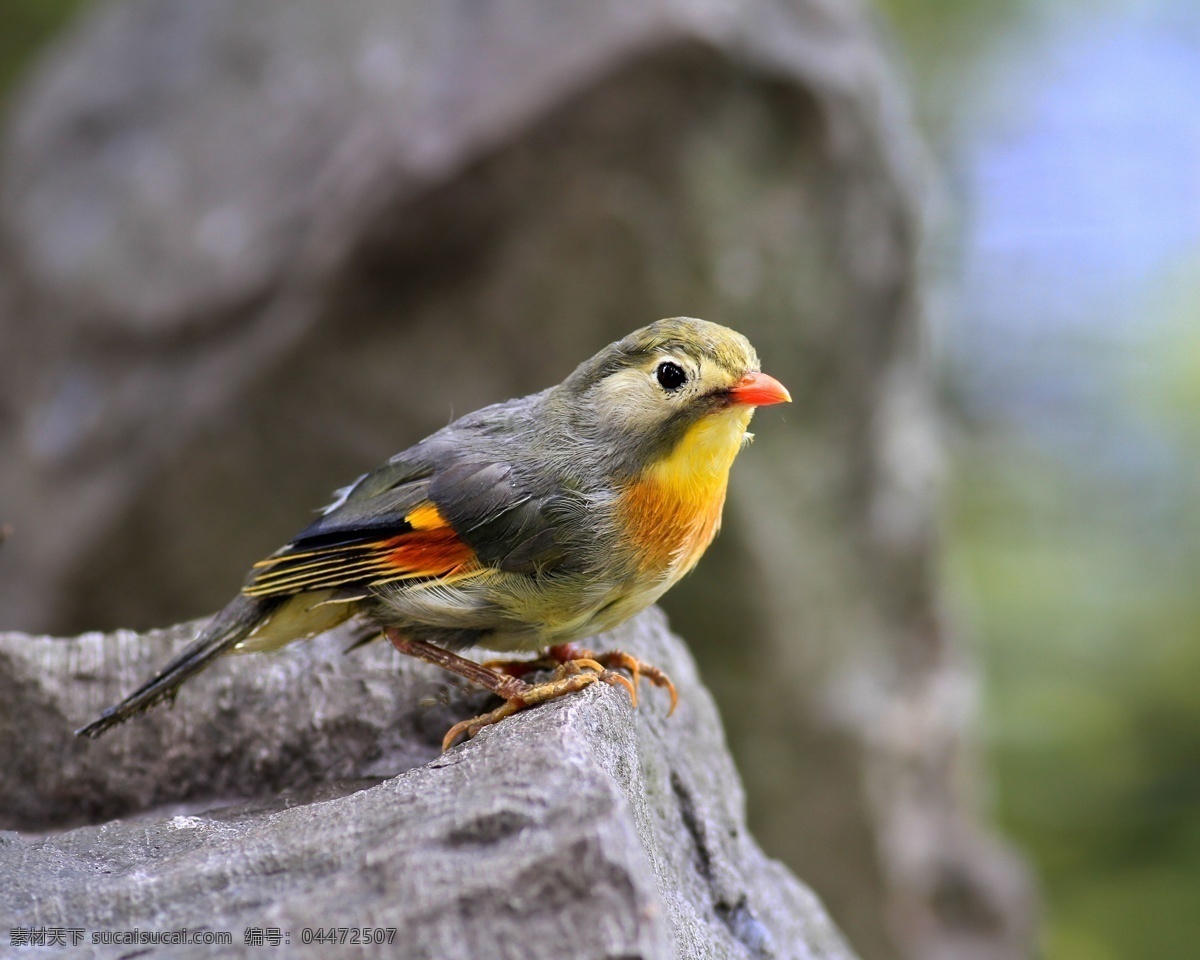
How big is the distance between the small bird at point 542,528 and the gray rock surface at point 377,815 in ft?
0.93

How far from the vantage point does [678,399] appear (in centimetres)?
331

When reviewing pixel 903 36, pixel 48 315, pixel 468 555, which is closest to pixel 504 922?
pixel 468 555

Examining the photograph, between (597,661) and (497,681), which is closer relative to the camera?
(497,681)

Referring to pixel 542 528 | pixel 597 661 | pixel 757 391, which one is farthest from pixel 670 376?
pixel 597 661

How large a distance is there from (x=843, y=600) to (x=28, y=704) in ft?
14.7

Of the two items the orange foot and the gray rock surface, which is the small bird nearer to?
the orange foot

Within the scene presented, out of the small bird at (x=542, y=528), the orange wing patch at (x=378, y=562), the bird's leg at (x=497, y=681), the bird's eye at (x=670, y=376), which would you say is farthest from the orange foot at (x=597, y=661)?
the bird's eye at (x=670, y=376)

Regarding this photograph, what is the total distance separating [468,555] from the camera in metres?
3.31

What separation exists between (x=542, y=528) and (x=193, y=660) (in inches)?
41.3

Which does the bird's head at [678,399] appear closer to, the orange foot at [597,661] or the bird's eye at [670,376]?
the bird's eye at [670,376]

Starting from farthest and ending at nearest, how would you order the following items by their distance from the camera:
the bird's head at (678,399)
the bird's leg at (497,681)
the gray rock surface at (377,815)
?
the bird's head at (678,399) < the bird's leg at (497,681) < the gray rock surface at (377,815)

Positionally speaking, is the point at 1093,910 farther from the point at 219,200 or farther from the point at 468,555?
the point at 219,200

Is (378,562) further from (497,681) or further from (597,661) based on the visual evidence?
(597,661)

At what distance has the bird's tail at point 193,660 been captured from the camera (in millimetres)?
3404
